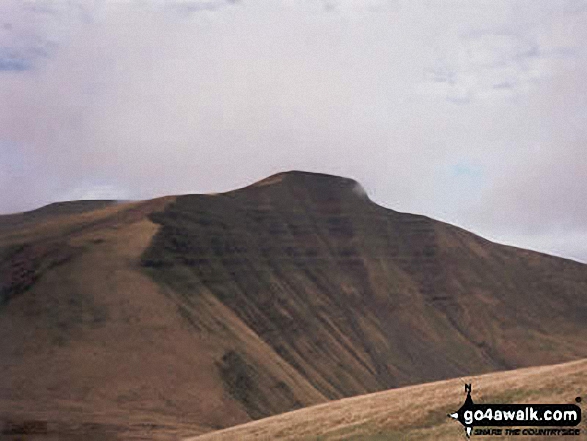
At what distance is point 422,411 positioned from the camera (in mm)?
28641

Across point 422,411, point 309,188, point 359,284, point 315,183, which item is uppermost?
point 315,183

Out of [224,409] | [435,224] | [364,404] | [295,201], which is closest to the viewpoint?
[364,404]

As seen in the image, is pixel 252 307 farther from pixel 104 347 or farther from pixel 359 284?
pixel 359 284

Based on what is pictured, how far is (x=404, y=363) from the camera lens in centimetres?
11194

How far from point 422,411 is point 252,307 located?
240 ft

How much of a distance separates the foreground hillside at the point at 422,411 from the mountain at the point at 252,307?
30.1m

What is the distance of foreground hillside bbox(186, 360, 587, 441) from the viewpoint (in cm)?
2658

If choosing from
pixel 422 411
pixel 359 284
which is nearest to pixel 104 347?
pixel 422 411

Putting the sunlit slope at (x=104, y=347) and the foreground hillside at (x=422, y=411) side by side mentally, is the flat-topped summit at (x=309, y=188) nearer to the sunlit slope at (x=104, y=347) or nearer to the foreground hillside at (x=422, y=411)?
the sunlit slope at (x=104, y=347)

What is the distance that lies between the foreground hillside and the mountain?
3012 centimetres

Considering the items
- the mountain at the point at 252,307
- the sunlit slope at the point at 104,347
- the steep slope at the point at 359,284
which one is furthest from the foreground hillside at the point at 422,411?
the steep slope at the point at 359,284

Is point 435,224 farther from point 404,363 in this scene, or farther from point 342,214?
point 404,363

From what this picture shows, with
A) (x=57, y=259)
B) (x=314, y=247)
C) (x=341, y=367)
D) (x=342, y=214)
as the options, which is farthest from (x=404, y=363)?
(x=57, y=259)

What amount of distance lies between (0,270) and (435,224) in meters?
86.2
